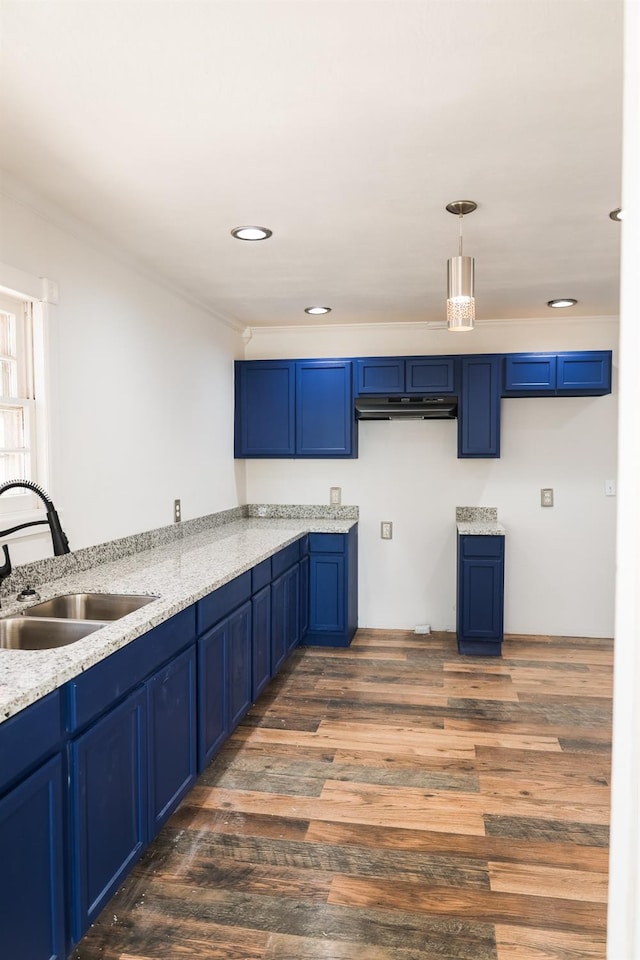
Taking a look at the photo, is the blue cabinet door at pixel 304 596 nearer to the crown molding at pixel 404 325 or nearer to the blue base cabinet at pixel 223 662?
the blue base cabinet at pixel 223 662

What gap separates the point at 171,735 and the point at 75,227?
2118 millimetres

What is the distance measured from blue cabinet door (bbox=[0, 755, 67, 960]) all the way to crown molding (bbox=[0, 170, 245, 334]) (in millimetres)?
1989

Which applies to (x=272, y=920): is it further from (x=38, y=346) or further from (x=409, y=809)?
(x=38, y=346)

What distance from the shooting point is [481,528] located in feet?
15.8

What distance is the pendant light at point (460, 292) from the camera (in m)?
2.59

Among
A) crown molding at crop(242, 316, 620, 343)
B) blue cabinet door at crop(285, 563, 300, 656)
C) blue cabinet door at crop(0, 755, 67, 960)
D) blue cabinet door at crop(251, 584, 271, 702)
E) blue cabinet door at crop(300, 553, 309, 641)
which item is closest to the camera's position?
blue cabinet door at crop(0, 755, 67, 960)

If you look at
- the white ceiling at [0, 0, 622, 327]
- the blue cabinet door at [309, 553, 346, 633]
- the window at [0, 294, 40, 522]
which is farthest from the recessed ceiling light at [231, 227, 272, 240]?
the blue cabinet door at [309, 553, 346, 633]

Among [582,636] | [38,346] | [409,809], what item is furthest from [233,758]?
[582,636]

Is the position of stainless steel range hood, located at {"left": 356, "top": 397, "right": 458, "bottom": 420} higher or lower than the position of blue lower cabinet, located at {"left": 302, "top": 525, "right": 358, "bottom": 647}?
higher

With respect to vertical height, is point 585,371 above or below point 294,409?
above

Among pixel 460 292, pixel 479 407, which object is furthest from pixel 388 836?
pixel 479 407

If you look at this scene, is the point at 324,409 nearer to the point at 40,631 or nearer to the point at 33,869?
the point at 40,631

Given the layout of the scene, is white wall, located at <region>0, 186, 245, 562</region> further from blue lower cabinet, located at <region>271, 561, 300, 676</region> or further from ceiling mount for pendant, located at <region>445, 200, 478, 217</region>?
ceiling mount for pendant, located at <region>445, 200, 478, 217</region>

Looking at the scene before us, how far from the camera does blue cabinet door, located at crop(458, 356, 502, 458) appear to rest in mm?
4848
